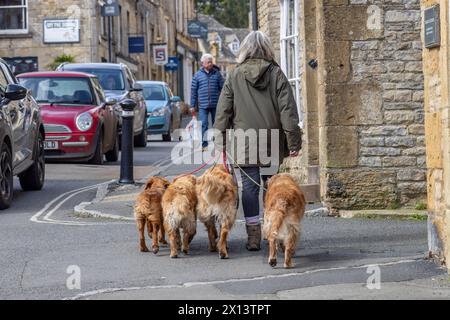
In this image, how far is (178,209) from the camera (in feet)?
32.4

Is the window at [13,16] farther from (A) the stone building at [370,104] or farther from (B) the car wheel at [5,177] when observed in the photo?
(A) the stone building at [370,104]

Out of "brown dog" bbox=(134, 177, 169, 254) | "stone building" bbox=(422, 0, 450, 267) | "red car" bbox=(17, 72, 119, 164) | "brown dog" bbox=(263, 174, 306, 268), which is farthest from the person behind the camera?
"red car" bbox=(17, 72, 119, 164)

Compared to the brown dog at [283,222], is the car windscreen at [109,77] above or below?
above

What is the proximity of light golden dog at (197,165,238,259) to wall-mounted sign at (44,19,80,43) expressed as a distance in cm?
3343

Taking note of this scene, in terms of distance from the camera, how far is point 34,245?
11.0 metres

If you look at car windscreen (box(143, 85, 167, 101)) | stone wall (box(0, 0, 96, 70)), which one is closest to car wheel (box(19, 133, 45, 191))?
car windscreen (box(143, 85, 167, 101))

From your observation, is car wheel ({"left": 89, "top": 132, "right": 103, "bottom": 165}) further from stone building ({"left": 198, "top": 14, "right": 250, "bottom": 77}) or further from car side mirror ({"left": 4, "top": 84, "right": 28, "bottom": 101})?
stone building ({"left": 198, "top": 14, "right": 250, "bottom": 77})

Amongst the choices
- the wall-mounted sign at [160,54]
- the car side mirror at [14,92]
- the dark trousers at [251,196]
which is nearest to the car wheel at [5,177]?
the car side mirror at [14,92]

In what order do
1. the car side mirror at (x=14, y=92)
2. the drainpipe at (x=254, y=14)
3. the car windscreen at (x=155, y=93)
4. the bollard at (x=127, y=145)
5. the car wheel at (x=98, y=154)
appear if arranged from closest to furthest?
the car side mirror at (x=14, y=92), the bollard at (x=127, y=145), the drainpipe at (x=254, y=14), the car wheel at (x=98, y=154), the car windscreen at (x=155, y=93)

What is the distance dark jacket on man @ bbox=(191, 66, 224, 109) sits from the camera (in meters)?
19.5

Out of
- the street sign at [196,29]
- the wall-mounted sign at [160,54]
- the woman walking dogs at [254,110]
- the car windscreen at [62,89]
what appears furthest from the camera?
the street sign at [196,29]

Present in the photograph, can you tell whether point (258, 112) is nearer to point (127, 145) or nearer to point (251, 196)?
point (251, 196)

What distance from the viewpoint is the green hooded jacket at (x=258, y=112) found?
10.3 metres

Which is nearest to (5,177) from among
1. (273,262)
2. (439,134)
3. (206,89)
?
(273,262)
